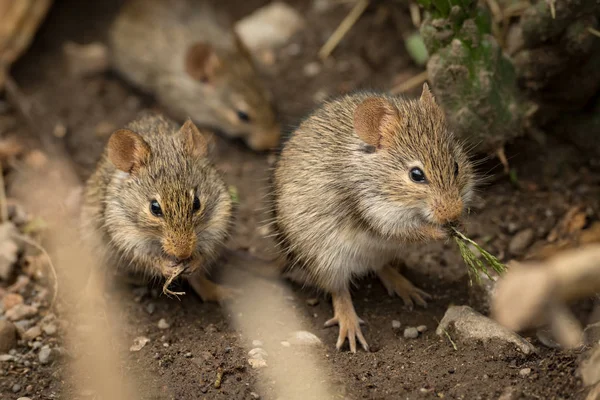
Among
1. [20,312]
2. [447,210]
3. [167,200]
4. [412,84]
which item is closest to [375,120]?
[447,210]

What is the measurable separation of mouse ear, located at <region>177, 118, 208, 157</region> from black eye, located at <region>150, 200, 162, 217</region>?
500 mm

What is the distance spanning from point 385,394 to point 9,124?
5025 mm

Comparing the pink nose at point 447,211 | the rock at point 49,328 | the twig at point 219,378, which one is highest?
the pink nose at point 447,211

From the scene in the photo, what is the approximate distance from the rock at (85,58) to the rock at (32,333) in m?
3.95

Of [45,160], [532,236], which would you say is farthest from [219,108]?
[532,236]

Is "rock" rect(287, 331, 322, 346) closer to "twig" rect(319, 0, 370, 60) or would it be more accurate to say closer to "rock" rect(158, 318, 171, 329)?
"rock" rect(158, 318, 171, 329)

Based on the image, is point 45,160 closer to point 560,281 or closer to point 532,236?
point 532,236

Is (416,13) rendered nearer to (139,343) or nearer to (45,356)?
(139,343)

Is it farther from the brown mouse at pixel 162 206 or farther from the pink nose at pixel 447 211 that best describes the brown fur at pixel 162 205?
the pink nose at pixel 447 211

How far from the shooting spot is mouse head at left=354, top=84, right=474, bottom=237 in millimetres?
4195

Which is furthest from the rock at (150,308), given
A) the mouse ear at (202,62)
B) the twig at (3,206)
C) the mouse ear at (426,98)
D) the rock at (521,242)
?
the mouse ear at (202,62)

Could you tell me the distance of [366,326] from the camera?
16.1 feet

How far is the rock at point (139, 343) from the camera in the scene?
4.69 m

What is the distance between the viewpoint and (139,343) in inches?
187
